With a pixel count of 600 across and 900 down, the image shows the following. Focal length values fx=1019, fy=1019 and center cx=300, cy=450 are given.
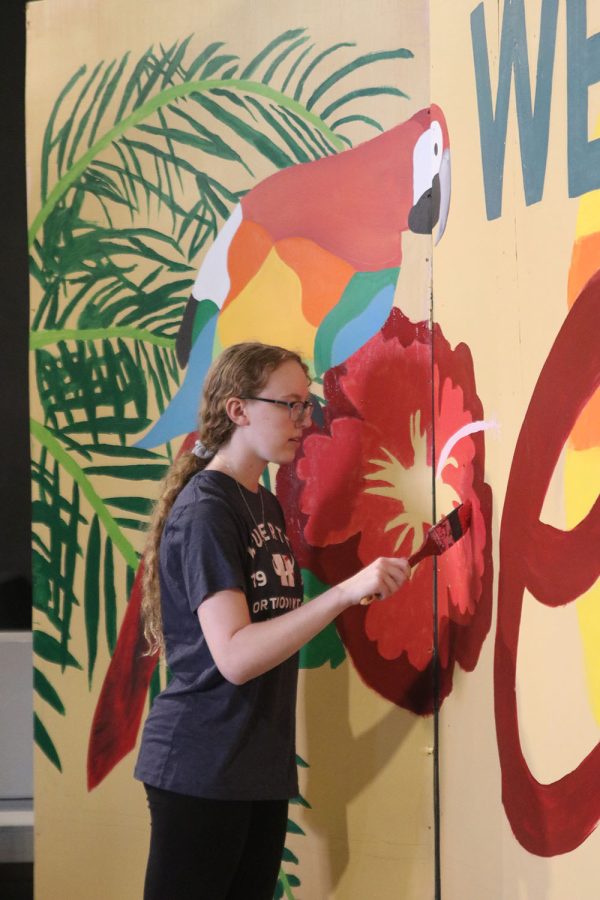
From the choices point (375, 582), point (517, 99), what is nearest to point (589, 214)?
point (517, 99)

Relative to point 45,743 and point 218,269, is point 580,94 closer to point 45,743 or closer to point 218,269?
point 218,269

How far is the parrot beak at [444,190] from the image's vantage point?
201 cm

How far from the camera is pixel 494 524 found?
1782 mm

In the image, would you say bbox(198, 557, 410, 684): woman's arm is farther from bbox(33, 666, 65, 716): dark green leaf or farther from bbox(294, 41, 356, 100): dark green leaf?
bbox(294, 41, 356, 100): dark green leaf

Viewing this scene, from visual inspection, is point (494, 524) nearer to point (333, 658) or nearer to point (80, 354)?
point (333, 658)

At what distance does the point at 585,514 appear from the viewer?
1.42 meters

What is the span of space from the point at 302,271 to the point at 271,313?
0.38 ft

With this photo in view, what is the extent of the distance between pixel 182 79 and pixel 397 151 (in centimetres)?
57

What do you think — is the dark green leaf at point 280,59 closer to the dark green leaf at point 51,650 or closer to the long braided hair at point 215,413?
the long braided hair at point 215,413

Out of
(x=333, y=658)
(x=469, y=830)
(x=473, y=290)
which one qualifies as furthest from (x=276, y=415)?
(x=469, y=830)

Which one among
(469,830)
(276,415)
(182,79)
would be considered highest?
(182,79)

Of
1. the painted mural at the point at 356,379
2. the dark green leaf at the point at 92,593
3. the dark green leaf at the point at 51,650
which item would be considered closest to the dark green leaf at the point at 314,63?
the painted mural at the point at 356,379

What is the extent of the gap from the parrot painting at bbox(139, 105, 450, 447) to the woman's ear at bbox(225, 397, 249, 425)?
34cm

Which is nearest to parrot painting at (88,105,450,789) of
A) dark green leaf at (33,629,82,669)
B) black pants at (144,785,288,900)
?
dark green leaf at (33,629,82,669)
